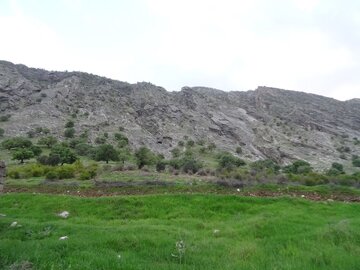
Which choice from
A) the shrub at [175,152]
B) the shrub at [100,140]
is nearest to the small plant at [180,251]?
the shrub at [175,152]

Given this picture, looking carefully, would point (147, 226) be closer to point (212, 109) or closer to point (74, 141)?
point (74, 141)

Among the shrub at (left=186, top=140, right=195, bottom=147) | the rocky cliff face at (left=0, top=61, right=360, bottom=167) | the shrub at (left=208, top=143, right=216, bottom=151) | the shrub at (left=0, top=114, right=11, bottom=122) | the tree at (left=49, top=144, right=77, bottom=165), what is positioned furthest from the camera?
the rocky cliff face at (left=0, top=61, right=360, bottom=167)

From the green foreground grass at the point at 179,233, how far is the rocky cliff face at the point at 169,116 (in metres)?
57.5

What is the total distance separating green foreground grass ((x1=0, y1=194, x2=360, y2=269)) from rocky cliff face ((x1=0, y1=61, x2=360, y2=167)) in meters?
57.5

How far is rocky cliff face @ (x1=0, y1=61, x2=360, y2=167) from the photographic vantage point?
8594 cm

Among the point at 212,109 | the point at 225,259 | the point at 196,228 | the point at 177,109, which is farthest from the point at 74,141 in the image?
the point at 225,259

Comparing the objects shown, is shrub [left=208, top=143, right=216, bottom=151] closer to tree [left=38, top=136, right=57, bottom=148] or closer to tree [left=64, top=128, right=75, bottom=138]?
tree [left=64, top=128, right=75, bottom=138]

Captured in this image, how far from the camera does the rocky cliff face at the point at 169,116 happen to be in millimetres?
85938

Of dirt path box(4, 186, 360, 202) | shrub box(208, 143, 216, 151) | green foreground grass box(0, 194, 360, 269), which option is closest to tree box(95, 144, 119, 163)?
shrub box(208, 143, 216, 151)

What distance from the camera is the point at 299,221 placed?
53.9ft

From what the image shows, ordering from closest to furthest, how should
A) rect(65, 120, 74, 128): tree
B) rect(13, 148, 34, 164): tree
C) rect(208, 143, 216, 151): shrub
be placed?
rect(13, 148, 34, 164): tree, rect(208, 143, 216, 151): shrub, rect(65, 120, 74, 128): tree

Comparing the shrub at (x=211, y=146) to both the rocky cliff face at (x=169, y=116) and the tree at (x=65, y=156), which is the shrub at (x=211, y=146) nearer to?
the rocky cliff face at (x=169, y=116)

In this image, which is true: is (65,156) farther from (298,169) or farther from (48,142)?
(298,169)

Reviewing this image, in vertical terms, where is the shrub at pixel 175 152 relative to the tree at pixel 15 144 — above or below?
above
